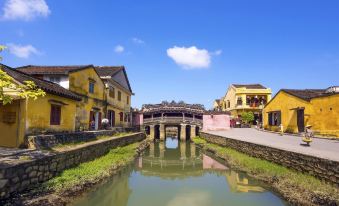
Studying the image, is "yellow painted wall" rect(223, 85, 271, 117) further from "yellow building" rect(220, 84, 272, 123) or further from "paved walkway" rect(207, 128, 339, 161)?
"paved walkway" rect(207, 128, 339, 161)

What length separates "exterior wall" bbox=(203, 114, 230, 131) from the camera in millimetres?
40219

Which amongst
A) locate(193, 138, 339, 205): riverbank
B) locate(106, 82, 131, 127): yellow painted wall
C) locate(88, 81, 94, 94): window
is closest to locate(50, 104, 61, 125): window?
locate(88, 81, 94, 94): window

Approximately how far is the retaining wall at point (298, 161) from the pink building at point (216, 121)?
19.6m

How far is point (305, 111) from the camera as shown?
23797 mm

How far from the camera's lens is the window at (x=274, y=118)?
28.9m

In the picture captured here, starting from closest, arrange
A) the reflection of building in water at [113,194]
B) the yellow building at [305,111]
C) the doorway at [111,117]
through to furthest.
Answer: the reflection of building in water at [113,194], the yellow building at [305,111], the doorway at [111,117]

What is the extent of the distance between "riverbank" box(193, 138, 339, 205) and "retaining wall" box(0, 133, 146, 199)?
933 centimetres

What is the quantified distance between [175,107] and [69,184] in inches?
1238

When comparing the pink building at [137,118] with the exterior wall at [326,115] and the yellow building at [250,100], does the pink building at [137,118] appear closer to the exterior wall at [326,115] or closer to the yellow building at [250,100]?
the yellow building at [250,100]

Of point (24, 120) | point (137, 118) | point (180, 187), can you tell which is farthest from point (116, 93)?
point (180, 187)

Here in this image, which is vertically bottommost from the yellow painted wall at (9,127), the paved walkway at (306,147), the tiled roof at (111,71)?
the paved walkway at (306,147)

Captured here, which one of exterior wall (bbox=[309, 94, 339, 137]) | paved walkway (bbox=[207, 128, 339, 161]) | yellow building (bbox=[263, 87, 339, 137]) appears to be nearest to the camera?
paved walkway (bbox=[207, 128, 339, 161])

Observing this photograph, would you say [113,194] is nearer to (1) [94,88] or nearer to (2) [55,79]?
(2) [55,79]

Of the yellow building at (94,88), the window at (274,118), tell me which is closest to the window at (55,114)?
the yellow building at (94,88)
